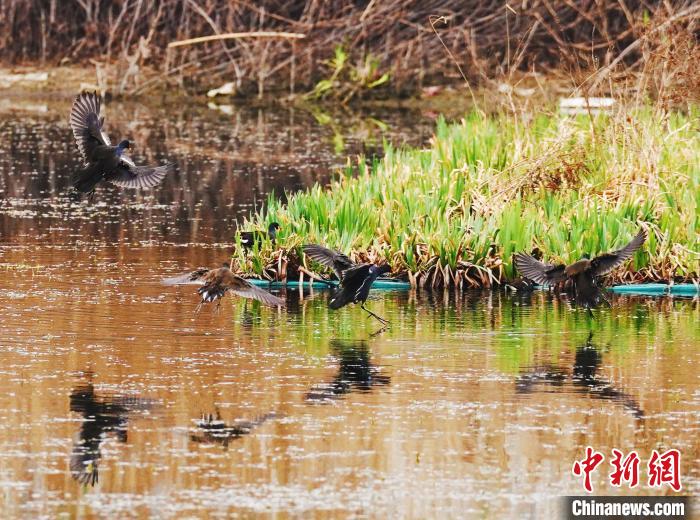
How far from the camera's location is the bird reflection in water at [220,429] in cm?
825

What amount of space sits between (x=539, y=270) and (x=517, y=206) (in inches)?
56.7

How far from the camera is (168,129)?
84.7 ft

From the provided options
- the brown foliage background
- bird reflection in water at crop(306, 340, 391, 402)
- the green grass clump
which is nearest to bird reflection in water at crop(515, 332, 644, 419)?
bird reflection in water at crop(306, 340, 391, 402)

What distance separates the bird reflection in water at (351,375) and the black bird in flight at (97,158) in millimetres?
2117

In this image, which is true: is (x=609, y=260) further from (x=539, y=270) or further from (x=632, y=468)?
(x=632, y=468)

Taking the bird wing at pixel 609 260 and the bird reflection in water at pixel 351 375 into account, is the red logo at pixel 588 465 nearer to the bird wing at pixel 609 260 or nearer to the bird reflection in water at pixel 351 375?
the bird reflection in water at pixel 351 375

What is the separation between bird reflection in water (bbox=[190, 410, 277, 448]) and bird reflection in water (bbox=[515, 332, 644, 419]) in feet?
5.02

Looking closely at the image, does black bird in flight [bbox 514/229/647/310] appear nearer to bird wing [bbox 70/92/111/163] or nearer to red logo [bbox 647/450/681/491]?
bird wing [bbox 70/92/111/163]

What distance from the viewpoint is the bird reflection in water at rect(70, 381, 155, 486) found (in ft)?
25.4

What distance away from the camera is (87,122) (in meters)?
12.0

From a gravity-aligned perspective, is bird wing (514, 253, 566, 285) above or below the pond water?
above

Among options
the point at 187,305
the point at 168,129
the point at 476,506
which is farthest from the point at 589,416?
the point at 168,129

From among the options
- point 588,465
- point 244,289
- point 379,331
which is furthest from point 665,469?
point 244,289

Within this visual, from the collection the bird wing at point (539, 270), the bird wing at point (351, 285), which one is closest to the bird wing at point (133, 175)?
the bird wing at point (351, 285)
